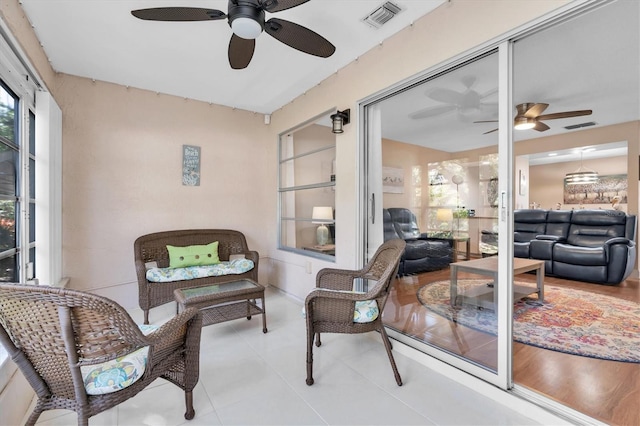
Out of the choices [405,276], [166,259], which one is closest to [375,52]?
[405,276]

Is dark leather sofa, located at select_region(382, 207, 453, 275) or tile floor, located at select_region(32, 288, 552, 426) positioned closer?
tile floor, located at select_region(32, 288, 552, 426)

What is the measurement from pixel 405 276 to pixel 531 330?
1.17 metres

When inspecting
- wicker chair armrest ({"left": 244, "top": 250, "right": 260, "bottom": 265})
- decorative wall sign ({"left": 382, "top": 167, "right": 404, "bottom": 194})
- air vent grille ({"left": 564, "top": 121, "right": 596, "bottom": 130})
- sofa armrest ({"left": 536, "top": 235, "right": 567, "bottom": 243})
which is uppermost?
air vent grille ({"left": 564, "top": 121, "right": 596, "bottom": 130})

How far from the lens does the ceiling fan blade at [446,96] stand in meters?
2.57

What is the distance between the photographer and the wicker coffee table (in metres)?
2.45

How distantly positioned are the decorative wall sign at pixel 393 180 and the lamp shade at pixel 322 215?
2.25 feet

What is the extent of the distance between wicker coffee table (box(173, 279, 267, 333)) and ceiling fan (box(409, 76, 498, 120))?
2371 mm

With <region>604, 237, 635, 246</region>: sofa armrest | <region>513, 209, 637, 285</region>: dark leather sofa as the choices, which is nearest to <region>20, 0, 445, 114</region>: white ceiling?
<region>513, 209, 637, 285</region>: dark leather sofa

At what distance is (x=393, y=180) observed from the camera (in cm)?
300

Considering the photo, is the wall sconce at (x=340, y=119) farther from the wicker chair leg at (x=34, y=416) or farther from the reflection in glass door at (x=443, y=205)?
the wicker chair leg at (x=34, y=416)

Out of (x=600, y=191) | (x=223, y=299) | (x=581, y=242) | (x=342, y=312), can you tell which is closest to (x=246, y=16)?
(x=342, y=312)

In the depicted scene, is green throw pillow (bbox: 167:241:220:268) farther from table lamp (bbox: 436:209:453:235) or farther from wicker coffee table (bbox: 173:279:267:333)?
table lamp (bbox: 436:209:453:235)

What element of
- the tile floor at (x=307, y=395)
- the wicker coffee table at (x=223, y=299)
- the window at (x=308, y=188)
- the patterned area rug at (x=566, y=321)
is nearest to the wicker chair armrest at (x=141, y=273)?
the wicker coffee table at (x=223, y=299)

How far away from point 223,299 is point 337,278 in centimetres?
100
